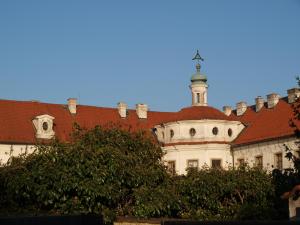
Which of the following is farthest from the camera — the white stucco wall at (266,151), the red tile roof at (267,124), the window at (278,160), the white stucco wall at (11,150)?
the white stucco wall at (11,150)

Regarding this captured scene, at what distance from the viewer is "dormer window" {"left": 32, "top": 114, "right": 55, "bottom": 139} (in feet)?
177

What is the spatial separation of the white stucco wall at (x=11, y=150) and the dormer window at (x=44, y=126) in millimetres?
1740

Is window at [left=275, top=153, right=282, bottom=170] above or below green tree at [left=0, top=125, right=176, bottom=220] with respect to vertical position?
above

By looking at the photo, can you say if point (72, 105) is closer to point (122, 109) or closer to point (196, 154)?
point (122, 109)

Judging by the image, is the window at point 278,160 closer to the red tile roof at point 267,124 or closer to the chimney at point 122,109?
the red tile roof at point 267,124

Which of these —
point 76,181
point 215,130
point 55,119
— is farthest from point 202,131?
point 76,181

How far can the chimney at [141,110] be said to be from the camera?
201 feet

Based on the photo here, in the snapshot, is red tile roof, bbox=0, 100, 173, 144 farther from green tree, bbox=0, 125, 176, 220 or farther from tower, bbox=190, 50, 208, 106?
green tree, bbox=0, 125, 176, 220

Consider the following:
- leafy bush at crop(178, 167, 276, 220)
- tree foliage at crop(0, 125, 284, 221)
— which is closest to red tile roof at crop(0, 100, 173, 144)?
tree foliage at crop(0, 125, 284, 221)

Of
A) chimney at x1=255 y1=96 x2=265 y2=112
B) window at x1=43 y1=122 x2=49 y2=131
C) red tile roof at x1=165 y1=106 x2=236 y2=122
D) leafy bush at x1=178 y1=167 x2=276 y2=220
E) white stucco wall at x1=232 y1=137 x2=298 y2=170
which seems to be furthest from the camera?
chimney at x1=255 y1=96 x2=265 y2=112

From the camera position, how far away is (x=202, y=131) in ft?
166

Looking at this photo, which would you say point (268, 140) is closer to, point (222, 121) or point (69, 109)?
point (222, 121)

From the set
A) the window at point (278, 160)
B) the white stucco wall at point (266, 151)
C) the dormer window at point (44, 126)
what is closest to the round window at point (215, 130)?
the white stucco wall at point (266, 151)

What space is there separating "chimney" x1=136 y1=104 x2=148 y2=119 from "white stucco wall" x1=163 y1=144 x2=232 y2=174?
1015 cm
